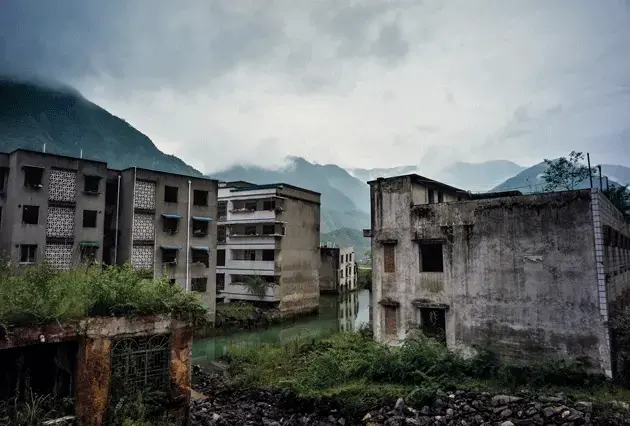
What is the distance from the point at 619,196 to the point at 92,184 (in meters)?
30.1

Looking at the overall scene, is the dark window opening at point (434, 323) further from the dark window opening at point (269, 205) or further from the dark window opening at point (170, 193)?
the dark window opening at point (269, 205)

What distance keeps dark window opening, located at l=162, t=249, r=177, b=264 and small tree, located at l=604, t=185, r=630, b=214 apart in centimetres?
2516

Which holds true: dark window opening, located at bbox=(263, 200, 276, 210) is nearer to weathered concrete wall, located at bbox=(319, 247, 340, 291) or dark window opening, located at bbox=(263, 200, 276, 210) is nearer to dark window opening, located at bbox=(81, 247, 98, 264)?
dark window opening, located at bbox=(81, 247, 98, 264)

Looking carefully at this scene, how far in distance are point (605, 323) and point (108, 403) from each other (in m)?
12.7

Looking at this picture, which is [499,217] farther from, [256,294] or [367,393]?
[256,294]

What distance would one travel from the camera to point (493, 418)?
937 centimetres

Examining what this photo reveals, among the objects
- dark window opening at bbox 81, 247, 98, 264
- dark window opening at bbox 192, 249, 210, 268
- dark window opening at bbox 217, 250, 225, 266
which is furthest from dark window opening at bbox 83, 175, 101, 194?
dark window opening at bbox 217, 250, 225, 266

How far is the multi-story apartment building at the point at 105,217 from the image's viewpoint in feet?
64.8

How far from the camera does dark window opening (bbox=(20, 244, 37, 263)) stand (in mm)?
19531

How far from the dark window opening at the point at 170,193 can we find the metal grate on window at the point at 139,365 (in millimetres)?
17792

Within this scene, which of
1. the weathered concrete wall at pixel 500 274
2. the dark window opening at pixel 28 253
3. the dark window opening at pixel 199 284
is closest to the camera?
the weathered concrete wall at pixel 500 274

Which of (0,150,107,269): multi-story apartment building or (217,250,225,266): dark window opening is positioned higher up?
(0,150,107,269): multi-story apartment building

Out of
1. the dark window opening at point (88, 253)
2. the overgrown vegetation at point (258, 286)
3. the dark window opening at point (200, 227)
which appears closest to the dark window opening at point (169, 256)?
the dark window opening at point (200, 227)

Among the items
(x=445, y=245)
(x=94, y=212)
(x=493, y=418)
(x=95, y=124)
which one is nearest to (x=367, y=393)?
(x=493, y=418)
